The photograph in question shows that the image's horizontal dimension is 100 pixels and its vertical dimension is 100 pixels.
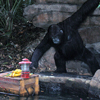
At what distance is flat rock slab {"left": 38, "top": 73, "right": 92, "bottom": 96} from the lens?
11.5 feet

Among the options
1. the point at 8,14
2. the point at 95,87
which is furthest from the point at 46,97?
the point at 8,14

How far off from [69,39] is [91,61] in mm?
845

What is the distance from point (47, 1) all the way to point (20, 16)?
5.58 feet

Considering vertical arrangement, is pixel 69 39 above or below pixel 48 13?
below

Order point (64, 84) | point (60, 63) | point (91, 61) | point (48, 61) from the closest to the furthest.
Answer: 1. point (64, 84)
2. point (91, 61)
3. point (60, 63)
4. point (48, 61)

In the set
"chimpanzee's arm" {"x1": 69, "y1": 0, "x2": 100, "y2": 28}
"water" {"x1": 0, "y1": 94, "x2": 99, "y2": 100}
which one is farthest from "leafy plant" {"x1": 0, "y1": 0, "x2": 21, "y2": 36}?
"water" {"x1": 0, "y1": 94, "x2": 99, "y2": 100}

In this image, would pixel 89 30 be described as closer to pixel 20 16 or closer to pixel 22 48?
pixel 22 48

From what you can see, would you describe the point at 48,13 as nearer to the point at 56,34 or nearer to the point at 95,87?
the point at 56,34

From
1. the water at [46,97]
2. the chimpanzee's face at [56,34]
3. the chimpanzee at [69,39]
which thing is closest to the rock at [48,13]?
the chimpanzee at [69,39]

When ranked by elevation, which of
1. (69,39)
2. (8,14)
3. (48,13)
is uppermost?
(8,14)

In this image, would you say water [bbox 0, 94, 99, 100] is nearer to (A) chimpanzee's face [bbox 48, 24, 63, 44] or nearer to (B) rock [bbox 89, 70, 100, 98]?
(B) rock [bbox 89, 70, 100, 98]

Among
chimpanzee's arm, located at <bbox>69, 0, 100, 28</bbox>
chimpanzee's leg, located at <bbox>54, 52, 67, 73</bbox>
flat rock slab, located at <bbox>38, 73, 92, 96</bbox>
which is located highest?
chimpanzee's arm, located at <bbox>69, 0, 100, 28</bbox>

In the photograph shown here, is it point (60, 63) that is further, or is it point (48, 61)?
point (48, 61)

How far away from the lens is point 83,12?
4.61 metres
